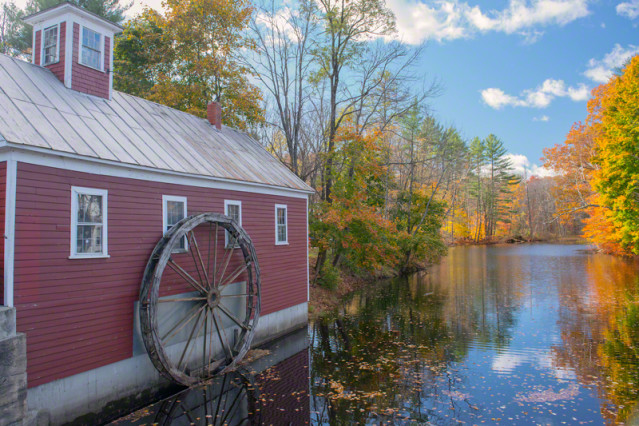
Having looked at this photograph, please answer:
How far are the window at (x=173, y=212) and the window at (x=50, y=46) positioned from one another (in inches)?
184

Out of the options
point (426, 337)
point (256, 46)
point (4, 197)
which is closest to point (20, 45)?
point (256, 46)

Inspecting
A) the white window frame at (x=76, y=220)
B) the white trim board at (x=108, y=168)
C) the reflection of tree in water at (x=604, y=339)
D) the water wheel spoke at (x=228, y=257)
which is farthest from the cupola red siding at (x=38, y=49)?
the reflection of tree in water at (x=604, y=339)

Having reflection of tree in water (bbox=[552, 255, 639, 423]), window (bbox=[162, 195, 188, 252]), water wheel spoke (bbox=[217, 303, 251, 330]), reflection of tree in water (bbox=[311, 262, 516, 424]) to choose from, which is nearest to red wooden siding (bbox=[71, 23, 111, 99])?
window (bbox=[162, 195, 188, 252])

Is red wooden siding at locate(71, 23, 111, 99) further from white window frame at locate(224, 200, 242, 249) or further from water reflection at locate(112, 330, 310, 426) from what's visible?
water reflection at locate(112, 330, 310, 426)

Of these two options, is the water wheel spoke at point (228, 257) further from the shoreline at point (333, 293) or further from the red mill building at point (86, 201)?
the shoreline at point (333, 293)

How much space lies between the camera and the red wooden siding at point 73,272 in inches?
292

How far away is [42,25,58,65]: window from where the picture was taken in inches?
433

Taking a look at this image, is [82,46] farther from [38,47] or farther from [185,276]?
[185,276]

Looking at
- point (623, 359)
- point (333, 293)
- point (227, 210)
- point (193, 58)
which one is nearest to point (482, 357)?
point (623, 359)

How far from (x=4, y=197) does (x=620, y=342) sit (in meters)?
16.2

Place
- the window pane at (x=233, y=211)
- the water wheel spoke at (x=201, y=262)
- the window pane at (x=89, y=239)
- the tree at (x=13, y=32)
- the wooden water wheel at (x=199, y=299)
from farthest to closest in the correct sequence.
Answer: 1. the tree at (x=13, y=32)
2. the window pane at (x=233, y=211)
3. the water wheel spoke at (x=201, y=262)
4. the wooden water wheel at (x=199, y=299)
5. the window pane at (x=89, y=239)

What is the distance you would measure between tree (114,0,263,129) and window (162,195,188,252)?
12863 mm

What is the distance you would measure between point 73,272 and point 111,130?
142 inches

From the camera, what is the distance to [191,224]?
33.0ft
